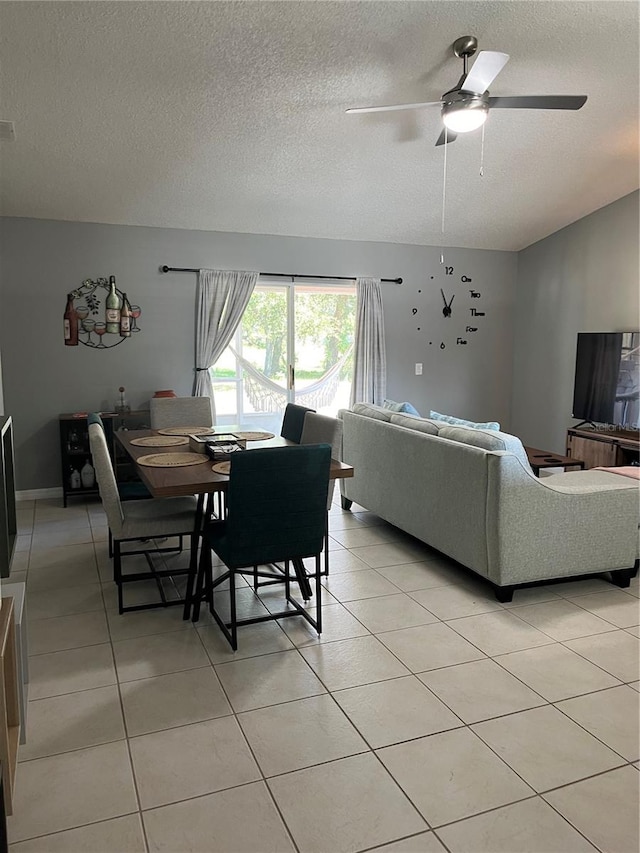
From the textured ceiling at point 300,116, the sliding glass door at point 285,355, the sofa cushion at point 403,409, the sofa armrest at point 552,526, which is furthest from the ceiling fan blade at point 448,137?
the sliding glass door at point 285,355

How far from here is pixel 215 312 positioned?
586 centimetres

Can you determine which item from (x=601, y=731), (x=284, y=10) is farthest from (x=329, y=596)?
(x=284, y=10)

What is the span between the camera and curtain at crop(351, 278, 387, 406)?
254 inches

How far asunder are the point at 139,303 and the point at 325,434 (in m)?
2.65

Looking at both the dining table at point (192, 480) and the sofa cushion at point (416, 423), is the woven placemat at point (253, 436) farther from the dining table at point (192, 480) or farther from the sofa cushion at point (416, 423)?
the sofa cushion at point (416, 423)

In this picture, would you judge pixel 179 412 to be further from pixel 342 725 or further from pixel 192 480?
pixel 342 725

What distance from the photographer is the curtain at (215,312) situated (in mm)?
5824

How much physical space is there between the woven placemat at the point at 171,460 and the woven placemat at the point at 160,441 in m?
0.27

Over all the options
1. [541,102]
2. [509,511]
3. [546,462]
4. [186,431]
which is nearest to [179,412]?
[186,431]

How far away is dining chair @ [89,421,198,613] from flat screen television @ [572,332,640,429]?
4.06 metres

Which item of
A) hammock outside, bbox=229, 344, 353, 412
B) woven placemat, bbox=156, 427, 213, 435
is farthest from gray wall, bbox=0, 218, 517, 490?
woven placemat, bbox=156, 427, 213, 435

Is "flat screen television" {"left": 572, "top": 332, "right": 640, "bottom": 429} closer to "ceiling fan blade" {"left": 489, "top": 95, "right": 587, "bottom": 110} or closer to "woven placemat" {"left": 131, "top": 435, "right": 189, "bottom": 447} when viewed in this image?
"ceiling fan blade" {"left": 489, "top": 95, "right": 587, "bottom": 110}

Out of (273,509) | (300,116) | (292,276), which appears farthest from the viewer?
(292,276)

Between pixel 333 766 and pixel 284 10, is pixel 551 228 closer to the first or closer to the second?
pixel 284 10
